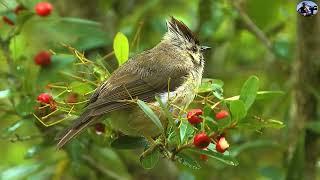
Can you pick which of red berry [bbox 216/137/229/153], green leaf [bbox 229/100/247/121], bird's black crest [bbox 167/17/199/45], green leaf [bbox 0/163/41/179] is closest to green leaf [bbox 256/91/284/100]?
green leaf [bbox 229/100/247/121]

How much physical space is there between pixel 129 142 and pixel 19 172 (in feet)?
4.00

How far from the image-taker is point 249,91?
3.84 meters

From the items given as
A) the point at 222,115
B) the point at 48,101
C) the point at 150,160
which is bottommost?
the point at 150,160

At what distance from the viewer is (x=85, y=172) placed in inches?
216

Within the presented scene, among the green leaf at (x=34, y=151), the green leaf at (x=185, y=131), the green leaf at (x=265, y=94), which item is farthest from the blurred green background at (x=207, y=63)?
the green leaf at (x=185, y=131)

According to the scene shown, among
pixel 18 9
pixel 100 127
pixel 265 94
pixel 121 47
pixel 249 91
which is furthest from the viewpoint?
pixel 18 9

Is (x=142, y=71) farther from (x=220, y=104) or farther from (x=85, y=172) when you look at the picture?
(x=85, y=172)

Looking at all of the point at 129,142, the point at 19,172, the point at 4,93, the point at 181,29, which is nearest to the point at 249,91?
the point at 129,142

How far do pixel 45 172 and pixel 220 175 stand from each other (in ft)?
4.08

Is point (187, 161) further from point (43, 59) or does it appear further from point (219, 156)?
point (43, 59)

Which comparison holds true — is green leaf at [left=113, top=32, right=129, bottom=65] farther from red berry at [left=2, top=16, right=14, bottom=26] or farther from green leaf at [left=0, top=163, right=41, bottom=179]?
green leaf at [left=0, top=163, right=41, bottom=179]

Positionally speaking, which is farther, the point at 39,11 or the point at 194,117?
the point at 39,11

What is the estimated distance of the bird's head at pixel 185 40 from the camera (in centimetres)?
489

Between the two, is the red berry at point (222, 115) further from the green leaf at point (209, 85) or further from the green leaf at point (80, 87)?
the green leaf at point (80, 87)
